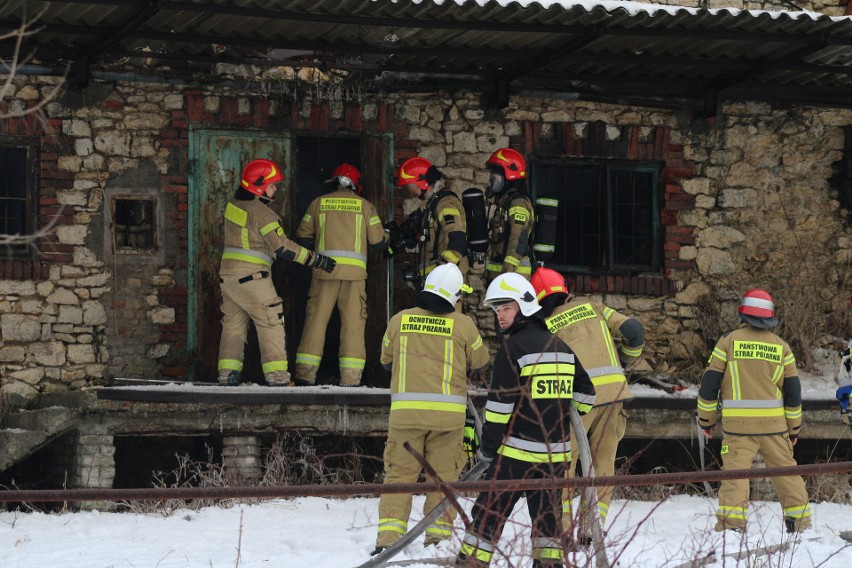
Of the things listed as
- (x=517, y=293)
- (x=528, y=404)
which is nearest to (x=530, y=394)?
(x=528, y=404)

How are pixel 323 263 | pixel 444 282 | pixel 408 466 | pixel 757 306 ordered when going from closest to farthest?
pixel 408 466 → pixel 444 282 → pixel 757 306 → pixel 323 263

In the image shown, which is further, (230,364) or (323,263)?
(323,263)

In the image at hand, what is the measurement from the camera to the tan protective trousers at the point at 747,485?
825cm

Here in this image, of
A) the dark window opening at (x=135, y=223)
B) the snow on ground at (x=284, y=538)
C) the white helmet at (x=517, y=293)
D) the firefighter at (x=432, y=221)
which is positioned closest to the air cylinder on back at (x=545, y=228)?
the firefighter at (x=432, y=221)

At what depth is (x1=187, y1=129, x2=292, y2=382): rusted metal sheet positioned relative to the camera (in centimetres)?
1052

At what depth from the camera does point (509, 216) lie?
10188 millimetres

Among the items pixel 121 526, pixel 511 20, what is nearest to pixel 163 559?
pixel 121 526

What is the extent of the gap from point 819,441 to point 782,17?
3858 millimetres

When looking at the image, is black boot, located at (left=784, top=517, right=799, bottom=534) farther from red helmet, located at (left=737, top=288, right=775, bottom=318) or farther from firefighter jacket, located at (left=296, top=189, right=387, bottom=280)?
firefighter jacket, located at (left=296, top=189, right=387, bottom=280)

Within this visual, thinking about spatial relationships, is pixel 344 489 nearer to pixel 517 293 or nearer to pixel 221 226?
pixel 517 293

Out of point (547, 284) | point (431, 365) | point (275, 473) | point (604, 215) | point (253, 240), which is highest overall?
point (604, 215)

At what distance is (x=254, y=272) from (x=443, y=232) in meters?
1.53

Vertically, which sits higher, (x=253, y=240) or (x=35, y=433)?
(x=253, y=240)

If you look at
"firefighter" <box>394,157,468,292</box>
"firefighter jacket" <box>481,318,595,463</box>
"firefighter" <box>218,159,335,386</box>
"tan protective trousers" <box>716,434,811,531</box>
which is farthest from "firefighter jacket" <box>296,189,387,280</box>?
"firefighter jacket" <box>481,318,595,463</box>
